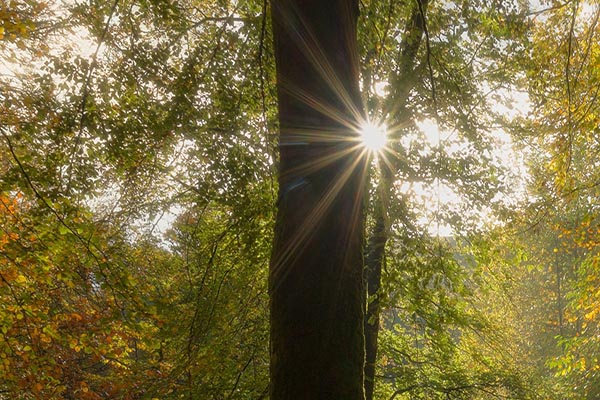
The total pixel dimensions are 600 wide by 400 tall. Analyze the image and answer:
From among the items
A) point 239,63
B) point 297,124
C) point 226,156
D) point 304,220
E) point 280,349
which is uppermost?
point 239,63

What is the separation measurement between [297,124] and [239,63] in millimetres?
3440

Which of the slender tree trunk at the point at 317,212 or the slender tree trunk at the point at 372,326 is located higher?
the slender tree trunk at the point at 372,326

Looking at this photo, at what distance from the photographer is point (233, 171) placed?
16.2ft

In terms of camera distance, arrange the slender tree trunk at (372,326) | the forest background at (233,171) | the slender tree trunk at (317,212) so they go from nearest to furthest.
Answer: the slender tree trunk at (317,212) → the forest background at (233,171) → the slender tree trunk at (372,326)

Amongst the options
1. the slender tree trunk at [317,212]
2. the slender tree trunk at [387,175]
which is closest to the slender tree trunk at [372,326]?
the slender tree trunk at [387,175]

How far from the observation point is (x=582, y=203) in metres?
16.4

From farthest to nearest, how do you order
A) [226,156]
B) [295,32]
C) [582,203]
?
[582,203]
[226,156]
[295,32]

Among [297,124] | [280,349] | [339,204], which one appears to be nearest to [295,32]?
[297,124]

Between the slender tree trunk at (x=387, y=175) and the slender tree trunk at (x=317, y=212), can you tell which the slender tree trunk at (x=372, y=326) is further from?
the slender tree trunk at (x=317, y=212)

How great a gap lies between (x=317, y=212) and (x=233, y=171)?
290cm

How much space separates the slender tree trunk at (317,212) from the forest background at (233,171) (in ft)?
2.95

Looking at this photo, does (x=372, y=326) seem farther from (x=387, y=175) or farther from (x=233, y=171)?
(x=233, y=171)

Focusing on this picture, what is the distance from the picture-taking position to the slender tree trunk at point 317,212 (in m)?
2.01

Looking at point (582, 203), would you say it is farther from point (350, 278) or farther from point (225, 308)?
point (350, 278)
